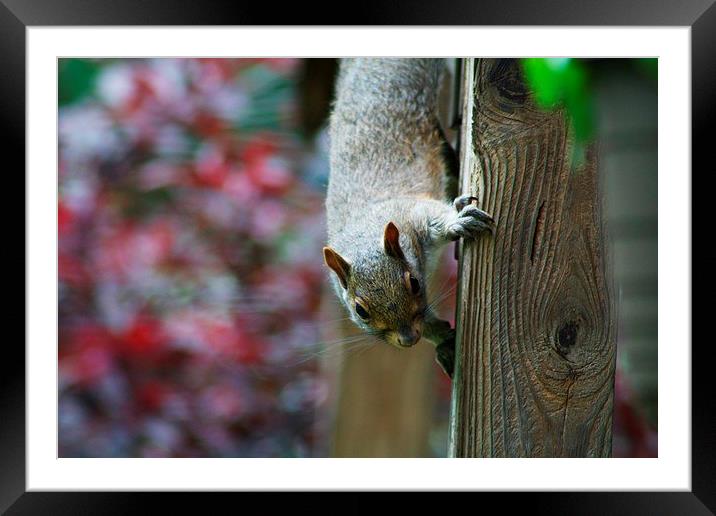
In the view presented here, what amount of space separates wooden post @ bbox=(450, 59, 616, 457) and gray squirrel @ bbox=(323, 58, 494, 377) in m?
0.09

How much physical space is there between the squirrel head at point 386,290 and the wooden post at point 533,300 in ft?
1.39

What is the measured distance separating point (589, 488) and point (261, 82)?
6.88ft

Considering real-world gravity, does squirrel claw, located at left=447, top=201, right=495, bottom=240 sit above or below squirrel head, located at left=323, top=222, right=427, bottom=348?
above

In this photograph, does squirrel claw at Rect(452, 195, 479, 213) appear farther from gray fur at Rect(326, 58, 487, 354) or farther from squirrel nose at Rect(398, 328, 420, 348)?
squirrel nose at Rect(398, 328, 420, 348)

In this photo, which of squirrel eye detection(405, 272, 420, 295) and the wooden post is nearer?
the wooden post

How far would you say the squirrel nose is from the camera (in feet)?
6.16

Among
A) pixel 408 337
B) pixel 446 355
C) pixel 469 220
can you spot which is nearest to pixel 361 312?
pixel 408 337

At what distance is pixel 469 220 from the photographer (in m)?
1.54

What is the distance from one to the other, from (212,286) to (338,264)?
40.2 inches

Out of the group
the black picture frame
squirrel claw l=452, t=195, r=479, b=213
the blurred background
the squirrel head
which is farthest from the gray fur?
the black picture frame

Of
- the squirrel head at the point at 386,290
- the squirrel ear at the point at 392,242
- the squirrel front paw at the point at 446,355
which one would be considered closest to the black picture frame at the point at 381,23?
the squirrel front paw at the point at 446,355

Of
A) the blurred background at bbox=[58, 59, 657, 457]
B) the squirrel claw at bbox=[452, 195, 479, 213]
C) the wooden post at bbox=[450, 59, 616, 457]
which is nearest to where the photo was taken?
the wooden post at bbox=[450, 59, 616, 457]

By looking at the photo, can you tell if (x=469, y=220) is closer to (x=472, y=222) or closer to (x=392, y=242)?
(x=472, y=222)

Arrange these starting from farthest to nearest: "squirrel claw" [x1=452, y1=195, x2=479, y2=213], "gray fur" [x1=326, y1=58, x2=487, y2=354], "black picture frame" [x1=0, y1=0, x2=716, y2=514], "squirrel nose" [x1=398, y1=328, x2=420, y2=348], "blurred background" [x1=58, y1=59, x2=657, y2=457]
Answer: "blurred background" [x1=58, y1=59, x2=657, y2=457] < "gray fur" [x1=326, y1=58, x2=487, y2=354] < "squirrel nose" [x1=398, y1=328, x2=420, y2=348] < "black picture frame" [x1=0, y1=0, x2=716, y2=514] < "squirrel claw" [x1=452, y1=195, x2=479, y2=213]
